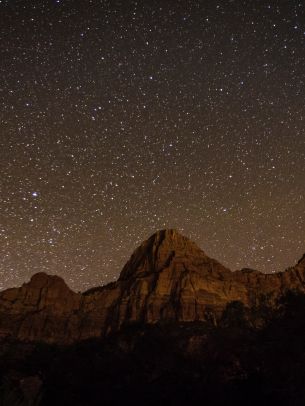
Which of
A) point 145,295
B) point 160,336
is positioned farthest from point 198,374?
point 145,295

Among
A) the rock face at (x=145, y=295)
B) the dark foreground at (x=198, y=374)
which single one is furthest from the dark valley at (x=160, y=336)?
the rock face at (x=145, y=295)

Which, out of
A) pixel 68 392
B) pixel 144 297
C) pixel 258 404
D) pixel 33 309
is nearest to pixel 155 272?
pixel 144 297

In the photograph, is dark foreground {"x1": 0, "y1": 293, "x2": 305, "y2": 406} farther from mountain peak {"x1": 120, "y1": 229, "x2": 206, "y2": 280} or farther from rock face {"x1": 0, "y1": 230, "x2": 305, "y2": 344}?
mountain peak {"x1": 120, "y1": 229, "x2": 206, "y2": 280}

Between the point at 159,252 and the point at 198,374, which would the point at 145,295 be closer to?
the point at 159,252

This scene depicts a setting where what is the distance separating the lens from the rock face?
100812 mm

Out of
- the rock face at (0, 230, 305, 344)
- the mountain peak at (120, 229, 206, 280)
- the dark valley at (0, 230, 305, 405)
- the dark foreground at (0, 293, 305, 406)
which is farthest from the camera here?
the mountain peak at (120, 229, 206, 280)

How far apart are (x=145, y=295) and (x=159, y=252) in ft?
68.3

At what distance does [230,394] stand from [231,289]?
301 feet

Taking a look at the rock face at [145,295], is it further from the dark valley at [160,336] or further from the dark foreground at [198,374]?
the dark foreground at [198,374]

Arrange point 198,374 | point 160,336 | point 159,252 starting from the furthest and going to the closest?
point 159,252, point 160,336, point 198,374

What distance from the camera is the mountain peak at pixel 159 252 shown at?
121438mm

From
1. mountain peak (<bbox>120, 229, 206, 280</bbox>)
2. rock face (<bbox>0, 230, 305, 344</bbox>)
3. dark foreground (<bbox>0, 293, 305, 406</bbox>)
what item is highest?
mountain peak (<bbox>120, 229, 206, 280</bbox>)

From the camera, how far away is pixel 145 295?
106 m

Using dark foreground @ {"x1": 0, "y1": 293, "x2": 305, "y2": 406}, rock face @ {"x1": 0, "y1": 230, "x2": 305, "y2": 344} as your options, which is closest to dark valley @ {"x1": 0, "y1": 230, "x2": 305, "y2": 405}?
dark foreground @ {"x1": 0, "y1": 293, "x2": 305, "y2": 406}
